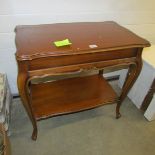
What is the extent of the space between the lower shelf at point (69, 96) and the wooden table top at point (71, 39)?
520 millimetres

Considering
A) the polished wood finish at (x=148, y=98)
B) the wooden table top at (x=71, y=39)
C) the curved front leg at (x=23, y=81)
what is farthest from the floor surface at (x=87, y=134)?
the wooden table top at (x=71, y=39)

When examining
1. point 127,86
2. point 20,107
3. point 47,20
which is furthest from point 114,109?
point 47,20

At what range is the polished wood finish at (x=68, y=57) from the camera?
0.96 m

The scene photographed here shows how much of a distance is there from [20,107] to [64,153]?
615 millimetres

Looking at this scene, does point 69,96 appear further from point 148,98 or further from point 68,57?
point 148,98

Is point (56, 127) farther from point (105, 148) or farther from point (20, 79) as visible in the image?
point (20, 79)

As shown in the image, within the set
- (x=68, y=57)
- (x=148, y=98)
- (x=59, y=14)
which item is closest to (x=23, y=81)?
(x=68, y=57)

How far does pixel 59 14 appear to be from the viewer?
137cm

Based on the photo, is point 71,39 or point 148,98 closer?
point 71,39

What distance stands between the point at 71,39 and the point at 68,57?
0.48ft

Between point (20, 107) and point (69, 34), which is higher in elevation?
point (69, 34)

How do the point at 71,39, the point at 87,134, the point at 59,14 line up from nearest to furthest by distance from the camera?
the point at 71,39 → the point at 59,14 → the point at 87,134

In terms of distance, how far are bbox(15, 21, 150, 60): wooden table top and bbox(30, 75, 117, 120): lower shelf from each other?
520 millimetres

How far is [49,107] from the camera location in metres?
1.35
